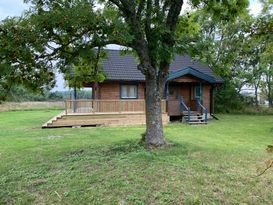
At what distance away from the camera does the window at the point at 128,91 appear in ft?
66.7

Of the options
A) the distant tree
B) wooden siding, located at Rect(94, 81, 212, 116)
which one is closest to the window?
wooden siding, located at Rect(94, 81, 212, 116)

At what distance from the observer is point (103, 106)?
17.8 m

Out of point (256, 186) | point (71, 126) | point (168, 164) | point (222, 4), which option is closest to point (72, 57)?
point (168, 164)

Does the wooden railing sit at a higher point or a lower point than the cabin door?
lower

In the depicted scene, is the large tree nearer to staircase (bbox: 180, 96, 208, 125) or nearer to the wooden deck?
the wooden deck

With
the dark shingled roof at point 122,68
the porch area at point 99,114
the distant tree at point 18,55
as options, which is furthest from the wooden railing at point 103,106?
the distant tree at point 18,55

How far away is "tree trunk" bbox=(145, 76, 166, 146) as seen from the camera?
894 cm

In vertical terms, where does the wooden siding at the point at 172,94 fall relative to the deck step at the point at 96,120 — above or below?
above

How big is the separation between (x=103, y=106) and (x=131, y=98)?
10.4 feet

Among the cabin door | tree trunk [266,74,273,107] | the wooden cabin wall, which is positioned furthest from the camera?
tree trunk [266,74,273,107]

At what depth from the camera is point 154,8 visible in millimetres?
8617

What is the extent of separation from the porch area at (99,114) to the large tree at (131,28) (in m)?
8.53

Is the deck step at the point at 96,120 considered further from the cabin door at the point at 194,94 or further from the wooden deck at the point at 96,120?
the cabin door at the point at 194,94

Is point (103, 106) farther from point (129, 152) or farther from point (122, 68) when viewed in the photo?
point (129, 152)
